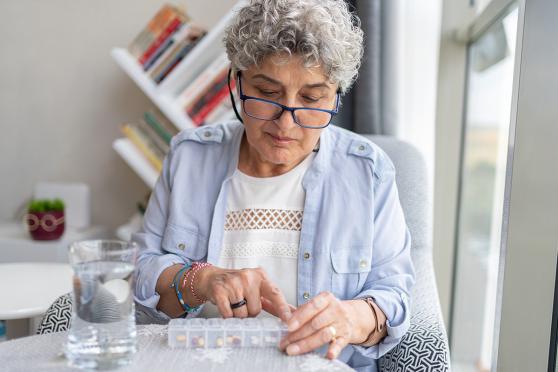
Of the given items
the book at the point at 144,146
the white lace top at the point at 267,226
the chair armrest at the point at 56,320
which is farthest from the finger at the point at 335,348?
the book at the point at 144,146

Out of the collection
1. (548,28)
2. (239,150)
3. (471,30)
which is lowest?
(239,150)

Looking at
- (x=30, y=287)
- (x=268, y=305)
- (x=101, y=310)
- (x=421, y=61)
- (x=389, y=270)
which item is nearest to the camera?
(x=101, y=310)

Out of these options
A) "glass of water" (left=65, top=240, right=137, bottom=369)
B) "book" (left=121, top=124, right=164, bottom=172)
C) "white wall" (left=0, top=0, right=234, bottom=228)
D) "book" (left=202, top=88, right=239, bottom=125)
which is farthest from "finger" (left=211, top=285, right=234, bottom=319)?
"white wall" (left=0, top=0, right=234, bottom=228)

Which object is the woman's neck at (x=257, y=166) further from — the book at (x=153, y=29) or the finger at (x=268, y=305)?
the book at (x=153, y=29)

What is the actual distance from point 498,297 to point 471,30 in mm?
1267

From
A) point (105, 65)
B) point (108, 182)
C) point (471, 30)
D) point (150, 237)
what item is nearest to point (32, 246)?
point (108, 182)

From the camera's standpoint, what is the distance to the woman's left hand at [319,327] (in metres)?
1.02

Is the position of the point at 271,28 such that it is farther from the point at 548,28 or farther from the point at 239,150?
the point at 548,28

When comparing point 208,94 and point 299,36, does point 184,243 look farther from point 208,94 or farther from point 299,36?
point 208,94

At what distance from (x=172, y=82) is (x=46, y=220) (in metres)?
0.75

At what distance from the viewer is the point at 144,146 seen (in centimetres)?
258

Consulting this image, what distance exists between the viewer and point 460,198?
257 centimetres

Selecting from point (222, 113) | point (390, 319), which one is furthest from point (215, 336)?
point (222, 113)

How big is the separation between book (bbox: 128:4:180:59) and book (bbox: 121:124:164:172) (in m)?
0.29
